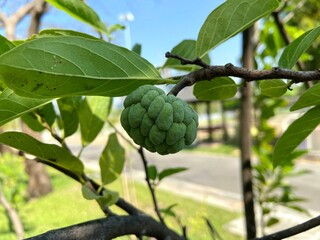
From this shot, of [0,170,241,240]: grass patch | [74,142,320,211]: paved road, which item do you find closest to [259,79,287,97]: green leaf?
[0,170,241,240]: grass patch

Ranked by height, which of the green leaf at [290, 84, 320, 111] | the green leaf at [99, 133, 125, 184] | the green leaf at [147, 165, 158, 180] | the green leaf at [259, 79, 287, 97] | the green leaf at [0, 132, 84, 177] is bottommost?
the green leaf at [147, 165, 158, 180]

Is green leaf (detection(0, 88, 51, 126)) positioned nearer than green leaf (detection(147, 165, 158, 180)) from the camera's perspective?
Yes

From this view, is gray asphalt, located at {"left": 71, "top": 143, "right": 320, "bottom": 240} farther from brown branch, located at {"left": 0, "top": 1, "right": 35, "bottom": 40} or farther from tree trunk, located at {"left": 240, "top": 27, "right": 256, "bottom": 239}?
brown branch, located at {"left": 0, "top": 1, "right": 35, "bottom": 40}

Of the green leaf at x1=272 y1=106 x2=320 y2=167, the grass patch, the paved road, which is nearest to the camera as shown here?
the green leaf at x1=272 y1=106 x2=320 y2=167

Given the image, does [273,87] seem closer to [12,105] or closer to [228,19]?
[228,19]

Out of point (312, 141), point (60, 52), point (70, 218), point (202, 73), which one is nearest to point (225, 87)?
point (202, 73)
